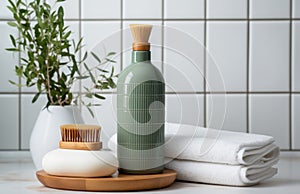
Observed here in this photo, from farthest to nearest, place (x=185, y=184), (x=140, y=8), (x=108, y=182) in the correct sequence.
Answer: (x=140, y=8), (x=185, y=184), (x=108, y=182)

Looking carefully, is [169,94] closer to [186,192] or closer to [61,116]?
[61,116]

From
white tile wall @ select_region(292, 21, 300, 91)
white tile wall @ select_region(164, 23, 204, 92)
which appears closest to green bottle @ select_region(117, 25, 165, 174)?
white tile wall @ select_region(164, 23, 204, 92)

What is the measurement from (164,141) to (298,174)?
38 cm

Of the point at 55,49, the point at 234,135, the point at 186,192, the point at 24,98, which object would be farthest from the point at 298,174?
the point at 24,98

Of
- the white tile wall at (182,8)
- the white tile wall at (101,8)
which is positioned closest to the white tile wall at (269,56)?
the white tile wall at (182,8)

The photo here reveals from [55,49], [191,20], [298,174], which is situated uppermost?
[191,20]

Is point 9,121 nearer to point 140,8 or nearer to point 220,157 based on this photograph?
point 140,8

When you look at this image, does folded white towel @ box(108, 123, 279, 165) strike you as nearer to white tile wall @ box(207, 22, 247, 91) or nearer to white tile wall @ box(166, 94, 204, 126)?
white tile wall @ box(166, 94, 204, 126)

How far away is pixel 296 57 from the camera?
1744 millimetres

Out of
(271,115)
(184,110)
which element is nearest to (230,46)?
(271,115)

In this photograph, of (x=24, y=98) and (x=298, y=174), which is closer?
(x=298, y=174)

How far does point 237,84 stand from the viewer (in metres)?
1.74

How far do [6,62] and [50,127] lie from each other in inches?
17.3

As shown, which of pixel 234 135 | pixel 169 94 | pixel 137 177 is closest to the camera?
pixel 137 177
